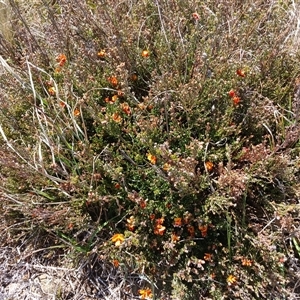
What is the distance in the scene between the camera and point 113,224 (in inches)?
73.2

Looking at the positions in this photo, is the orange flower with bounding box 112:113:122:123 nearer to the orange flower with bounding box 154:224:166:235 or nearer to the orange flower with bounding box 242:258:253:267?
the orange flower with bounding box 154:224:166:235

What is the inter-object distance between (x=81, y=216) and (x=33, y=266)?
0.43 meters

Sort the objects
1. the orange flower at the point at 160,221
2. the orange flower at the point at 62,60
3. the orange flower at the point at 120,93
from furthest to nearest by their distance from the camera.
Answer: the orange flower at the point at 62,60 → the orange flower at the point at 120,93 → the orange flower at the point at 160,221

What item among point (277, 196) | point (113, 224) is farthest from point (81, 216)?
point (277, 196)

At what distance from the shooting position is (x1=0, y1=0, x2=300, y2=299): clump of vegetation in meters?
1.71

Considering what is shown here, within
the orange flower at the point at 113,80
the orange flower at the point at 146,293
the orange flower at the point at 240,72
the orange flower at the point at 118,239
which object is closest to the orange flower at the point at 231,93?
the orange flower at the point at 240,72

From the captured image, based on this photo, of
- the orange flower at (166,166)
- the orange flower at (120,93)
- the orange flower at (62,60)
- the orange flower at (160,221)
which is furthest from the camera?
the orange flower at (62,60)

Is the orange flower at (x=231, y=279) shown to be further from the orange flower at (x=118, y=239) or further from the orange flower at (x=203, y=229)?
A: the orange flower at (x=118, y=239)

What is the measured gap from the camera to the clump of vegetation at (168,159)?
5.62ft

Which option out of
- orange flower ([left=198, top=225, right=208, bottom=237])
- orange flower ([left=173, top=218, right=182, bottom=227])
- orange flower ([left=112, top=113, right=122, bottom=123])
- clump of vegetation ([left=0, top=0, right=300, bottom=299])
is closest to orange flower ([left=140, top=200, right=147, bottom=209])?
clump of vegetation ([left=0, top=0, right=300, bottom=299])

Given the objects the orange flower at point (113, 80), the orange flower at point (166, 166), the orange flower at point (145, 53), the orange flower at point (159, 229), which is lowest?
the orange flower at point (159, 229)

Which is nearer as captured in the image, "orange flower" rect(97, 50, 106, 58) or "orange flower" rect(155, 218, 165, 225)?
"orange flower" rect(155, 218, 165, 225)

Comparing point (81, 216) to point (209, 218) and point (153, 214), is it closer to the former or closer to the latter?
point (153, 214)

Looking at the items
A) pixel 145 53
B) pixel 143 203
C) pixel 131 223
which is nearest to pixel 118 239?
pixel 131 223
